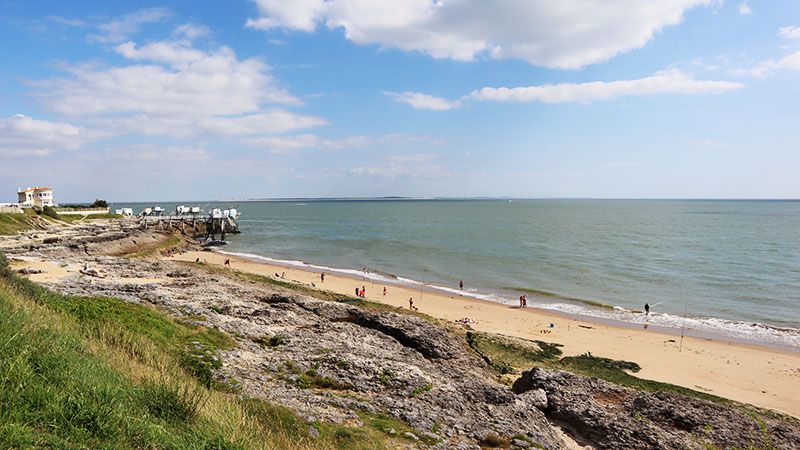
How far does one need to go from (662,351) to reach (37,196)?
12180cm

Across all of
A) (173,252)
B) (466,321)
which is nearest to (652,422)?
(466,321)

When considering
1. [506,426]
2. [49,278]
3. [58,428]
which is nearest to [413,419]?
[506,426]

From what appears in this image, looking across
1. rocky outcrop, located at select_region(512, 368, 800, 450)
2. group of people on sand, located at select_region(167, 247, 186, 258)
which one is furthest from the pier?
rocky outcrop, located at select_region(512, 368, 800, 450)

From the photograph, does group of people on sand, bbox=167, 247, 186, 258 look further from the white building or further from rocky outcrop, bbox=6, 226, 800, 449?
the white building

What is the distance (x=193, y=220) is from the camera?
270 ft

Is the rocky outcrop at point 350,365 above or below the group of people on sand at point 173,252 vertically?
above

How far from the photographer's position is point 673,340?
27156 millimetres

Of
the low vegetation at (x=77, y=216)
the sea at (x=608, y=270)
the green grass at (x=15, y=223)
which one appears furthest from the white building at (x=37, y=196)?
the sea at (x=608, y=270)

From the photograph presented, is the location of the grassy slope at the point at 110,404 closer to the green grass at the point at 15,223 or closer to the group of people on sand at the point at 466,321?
the group of people on sand at the point at 466,321

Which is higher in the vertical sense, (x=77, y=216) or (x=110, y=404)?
(x=110, y=404)

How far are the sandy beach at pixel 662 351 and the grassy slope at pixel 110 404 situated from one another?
63.8ft

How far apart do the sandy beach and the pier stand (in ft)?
184

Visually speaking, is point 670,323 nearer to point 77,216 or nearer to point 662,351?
point 662,351

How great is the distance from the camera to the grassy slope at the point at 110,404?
15.4 ft
